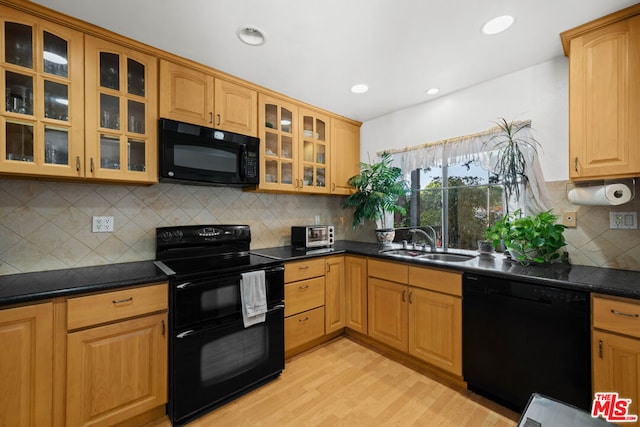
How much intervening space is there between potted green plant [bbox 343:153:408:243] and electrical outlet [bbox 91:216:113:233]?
7.22 feet

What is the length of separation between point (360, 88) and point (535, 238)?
1851mm

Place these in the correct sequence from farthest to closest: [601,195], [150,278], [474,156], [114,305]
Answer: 1. [474,156]
2. [601,195]
3. [150,278]
4. [114,305]

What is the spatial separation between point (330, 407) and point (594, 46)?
283 cm

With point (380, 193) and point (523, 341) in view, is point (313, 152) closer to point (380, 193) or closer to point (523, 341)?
point (380, 193)

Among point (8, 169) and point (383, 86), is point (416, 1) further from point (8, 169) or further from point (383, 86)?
point (8, 169)

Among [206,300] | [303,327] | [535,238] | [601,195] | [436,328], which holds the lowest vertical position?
[303,327]

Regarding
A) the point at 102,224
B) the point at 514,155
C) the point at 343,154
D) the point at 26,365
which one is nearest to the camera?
the point at 26,365

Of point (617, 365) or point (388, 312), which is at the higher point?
point (617, 365)

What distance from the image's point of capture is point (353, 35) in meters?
1.77

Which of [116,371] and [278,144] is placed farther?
[278,144]

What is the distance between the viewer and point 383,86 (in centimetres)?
250

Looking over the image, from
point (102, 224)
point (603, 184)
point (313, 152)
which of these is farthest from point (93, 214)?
point (603, 184)

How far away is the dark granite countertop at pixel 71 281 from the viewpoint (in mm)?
1300

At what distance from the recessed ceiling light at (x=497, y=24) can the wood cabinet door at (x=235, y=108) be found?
1.78 metres
